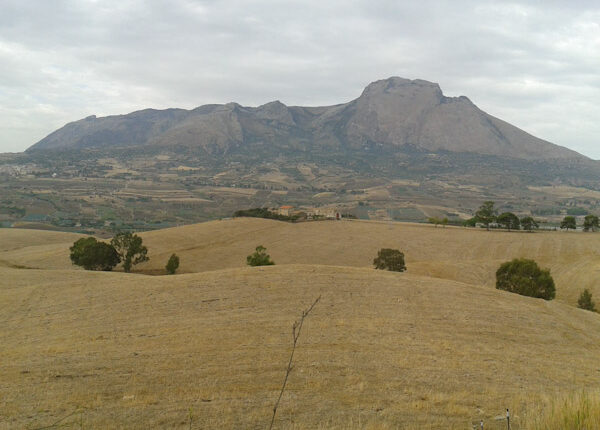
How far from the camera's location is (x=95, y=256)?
52.5 metres

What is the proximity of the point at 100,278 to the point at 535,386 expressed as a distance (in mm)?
30810

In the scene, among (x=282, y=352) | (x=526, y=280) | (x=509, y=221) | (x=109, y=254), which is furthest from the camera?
(x=509, y=221)

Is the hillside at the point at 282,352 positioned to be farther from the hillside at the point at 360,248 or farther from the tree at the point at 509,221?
the tree at the point at 509,221

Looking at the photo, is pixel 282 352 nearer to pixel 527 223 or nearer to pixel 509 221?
pixel 527 223

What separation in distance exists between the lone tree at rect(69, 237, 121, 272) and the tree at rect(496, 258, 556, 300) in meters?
46.8

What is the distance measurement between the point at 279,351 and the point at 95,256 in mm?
43445

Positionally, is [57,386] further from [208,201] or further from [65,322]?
[208,201]

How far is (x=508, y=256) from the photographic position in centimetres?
7456

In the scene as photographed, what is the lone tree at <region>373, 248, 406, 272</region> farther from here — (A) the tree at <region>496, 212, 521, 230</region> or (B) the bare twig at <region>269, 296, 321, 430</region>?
(A) the tree at <region>496, 212, 521, 230</region>

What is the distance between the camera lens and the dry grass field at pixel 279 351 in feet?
40.5

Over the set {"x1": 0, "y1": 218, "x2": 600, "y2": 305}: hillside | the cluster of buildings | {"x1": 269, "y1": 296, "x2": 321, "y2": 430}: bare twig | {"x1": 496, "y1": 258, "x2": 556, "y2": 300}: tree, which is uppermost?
the cluster of buildings

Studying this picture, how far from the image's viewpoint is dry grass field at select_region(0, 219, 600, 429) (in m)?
12.3

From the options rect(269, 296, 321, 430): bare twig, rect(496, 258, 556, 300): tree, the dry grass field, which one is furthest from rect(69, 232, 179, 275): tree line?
rect(496, 258, 556, 300): tree

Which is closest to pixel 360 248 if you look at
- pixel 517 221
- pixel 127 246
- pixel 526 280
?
pixel 127 246
